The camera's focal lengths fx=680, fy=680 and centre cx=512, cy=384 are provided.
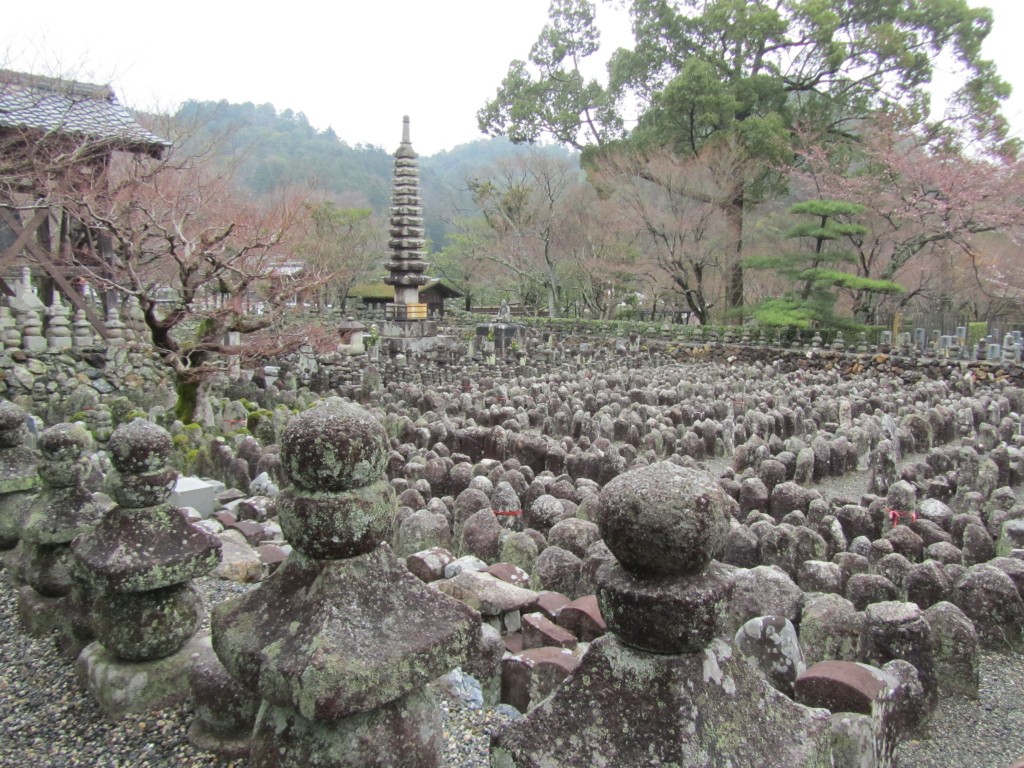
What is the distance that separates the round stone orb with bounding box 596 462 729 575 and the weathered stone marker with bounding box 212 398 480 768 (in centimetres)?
66

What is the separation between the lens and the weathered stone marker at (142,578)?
225 centimetres

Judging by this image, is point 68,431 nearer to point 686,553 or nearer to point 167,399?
point 686,553

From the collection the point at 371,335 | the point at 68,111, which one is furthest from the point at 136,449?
the point at 371,335

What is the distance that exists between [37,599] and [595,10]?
33690 millimetres

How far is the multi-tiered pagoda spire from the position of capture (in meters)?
21.1

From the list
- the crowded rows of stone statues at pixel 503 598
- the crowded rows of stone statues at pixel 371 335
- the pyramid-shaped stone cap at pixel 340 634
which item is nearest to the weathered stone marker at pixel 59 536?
the crowded rows of stone statues at pixel 503 598

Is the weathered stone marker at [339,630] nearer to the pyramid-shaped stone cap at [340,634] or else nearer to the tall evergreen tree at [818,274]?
the pyramid-shaped stone cap at [340,634]

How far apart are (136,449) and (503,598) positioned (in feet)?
6.05

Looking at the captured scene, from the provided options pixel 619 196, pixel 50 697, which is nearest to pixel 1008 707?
pixel 50 697

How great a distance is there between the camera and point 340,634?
1620mm

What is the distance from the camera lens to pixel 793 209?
59.9 feet

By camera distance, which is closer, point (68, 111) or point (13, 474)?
point (13, 474)

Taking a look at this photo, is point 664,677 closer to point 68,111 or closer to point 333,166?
point 68,111

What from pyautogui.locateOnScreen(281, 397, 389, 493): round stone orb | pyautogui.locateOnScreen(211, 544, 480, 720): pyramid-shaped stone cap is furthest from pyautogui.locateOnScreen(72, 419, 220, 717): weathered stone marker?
pyautogui.locateOnScreen(281, 397, 389, 493): round stone orb
